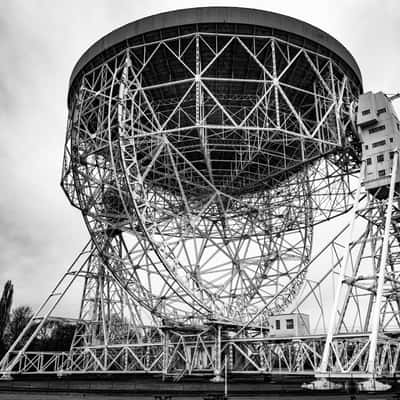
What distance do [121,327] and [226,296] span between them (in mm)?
10326

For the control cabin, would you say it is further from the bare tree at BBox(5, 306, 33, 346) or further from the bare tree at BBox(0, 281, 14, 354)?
the bare tree at BBox(5, 306, 33, 346)

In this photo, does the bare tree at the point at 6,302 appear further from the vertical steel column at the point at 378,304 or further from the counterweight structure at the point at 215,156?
the vertical steel column at the point at 378,304

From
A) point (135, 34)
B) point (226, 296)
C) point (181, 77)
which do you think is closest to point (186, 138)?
Result: point (181, 77)

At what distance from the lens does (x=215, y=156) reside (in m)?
31.9

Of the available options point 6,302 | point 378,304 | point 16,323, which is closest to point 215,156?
point 378,304

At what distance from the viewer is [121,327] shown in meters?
37.6

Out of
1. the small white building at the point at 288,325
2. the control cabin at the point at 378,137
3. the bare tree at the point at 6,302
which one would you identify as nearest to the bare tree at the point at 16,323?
the bare tree at the point at 6,302

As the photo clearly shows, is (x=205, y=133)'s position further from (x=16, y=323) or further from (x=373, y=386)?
(x=16, y=323)

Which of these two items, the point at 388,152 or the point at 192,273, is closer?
the point at 388,152

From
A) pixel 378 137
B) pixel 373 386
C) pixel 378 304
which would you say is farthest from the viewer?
pixel 378 137

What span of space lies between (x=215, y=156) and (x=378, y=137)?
34.4 ft

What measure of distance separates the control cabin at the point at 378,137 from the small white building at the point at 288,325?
33.1 ft

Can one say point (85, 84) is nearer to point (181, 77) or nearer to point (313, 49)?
point (181, 77)

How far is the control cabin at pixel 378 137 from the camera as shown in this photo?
977 inches
